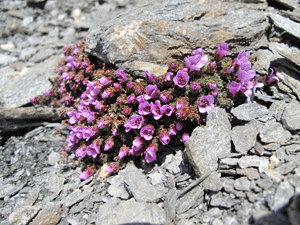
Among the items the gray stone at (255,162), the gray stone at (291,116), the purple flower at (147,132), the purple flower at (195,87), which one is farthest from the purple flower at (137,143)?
the gray stone at (291,116)

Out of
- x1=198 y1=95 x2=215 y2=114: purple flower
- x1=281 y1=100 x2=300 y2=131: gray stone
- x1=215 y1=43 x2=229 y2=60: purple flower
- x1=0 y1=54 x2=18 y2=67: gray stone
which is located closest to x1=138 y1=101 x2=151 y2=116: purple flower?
x1=198 y1=95 x2=215 y2=114: purple flower

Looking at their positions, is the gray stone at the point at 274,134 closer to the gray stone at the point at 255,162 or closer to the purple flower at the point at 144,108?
the gray stone at the point at 255,162

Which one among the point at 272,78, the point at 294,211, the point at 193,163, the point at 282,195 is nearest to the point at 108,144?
the point at 193,163

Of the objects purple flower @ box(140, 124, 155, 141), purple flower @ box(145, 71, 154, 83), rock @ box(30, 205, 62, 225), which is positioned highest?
purple flower @ box(145, 71, 154, 83)

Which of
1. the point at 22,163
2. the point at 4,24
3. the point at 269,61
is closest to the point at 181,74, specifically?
the point at 269,61

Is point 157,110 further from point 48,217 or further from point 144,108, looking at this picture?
point 48,217

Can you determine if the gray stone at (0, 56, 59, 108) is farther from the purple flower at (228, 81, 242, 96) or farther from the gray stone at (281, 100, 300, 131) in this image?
the gray stone at (281, 100, 300, 131)
